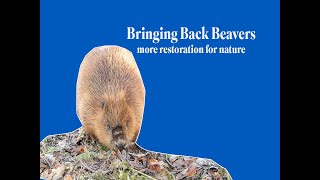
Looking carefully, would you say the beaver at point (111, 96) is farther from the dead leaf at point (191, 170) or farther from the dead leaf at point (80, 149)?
the dead leaf at point (191, 170)

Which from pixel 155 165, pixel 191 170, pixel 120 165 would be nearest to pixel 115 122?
pixel 120 165

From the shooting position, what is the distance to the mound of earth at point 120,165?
6.18 meters

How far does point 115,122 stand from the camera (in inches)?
248

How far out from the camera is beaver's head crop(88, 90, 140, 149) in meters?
6.31

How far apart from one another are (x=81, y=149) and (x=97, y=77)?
804 millimetres

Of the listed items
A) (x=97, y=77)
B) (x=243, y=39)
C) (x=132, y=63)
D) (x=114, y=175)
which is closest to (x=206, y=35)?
(x=243, y=39)

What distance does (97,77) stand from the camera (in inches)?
255

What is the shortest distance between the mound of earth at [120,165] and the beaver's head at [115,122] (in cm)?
11

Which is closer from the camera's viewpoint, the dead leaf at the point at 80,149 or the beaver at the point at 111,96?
the beaver at the point at 111,96

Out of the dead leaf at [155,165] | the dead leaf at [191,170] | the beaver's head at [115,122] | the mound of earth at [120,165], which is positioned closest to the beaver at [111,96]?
the beaver's head at [115,122]

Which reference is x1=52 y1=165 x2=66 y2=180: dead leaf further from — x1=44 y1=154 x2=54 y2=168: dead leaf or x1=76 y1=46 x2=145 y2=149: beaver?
x1=76 y1=46 x2=145 y2=149: beaver

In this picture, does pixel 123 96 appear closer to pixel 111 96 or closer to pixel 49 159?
pixel 111 96

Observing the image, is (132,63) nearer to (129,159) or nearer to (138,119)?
(138,119)

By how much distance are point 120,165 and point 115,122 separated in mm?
453
